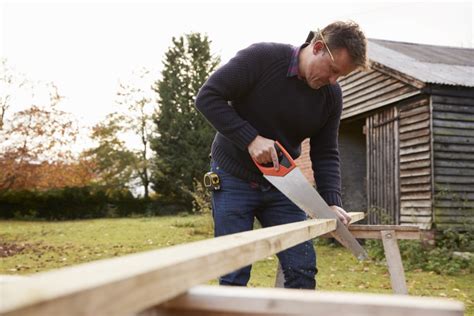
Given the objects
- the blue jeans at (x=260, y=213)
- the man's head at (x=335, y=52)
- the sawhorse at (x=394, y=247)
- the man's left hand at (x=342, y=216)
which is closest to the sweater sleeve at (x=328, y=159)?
the man's left hand at (x=342, y=216)

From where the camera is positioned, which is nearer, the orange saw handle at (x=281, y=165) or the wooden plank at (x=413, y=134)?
the orange saw handle at (x=281, y=165)

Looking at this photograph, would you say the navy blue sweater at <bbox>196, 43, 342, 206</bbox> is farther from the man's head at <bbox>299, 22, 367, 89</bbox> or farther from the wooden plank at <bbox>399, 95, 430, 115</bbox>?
the wooden plank at <bbox>399, 95, 430, 115</bbox>

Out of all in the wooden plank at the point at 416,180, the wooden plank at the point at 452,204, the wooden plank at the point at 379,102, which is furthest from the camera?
the wooden plank at the point at 379,102

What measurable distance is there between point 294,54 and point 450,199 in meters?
7.91

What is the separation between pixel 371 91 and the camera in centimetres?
1227

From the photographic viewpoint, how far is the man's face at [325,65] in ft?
10.4

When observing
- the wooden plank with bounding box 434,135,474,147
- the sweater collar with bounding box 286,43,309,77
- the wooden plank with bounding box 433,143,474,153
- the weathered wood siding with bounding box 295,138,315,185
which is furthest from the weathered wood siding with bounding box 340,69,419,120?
the sweater collar with bounding box 286,43,309,77

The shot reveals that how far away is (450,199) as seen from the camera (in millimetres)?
10328

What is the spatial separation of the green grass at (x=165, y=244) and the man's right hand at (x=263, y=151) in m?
3.85

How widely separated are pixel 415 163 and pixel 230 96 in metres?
8.28

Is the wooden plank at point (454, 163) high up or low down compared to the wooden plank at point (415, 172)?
up

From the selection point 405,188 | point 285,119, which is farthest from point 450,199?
point 285,119

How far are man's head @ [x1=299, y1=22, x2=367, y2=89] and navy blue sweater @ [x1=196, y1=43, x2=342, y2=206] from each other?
17 cm

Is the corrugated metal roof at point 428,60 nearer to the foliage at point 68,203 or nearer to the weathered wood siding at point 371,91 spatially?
the weathered wood siding at point 371,91
